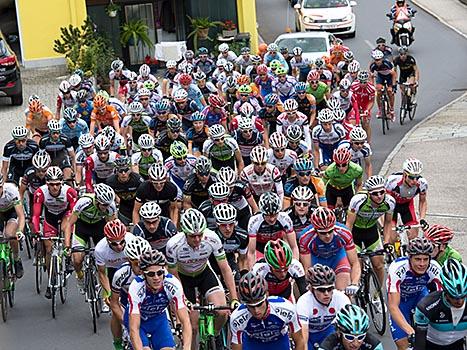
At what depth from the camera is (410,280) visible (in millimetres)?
9727

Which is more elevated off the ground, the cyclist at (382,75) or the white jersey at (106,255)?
the white jersey at (106,255)

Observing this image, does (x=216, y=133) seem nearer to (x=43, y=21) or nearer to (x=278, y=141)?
(x=278, y=141)

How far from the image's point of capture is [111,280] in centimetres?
1137

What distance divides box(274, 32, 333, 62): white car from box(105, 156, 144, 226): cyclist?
15.8 metres

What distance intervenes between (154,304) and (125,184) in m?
4.33

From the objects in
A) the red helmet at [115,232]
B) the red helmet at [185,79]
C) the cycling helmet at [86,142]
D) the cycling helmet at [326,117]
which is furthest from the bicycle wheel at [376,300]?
the red helmet at [185,79]

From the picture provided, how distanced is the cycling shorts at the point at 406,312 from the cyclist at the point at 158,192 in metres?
3.78

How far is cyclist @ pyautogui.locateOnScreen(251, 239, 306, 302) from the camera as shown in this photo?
954 cm

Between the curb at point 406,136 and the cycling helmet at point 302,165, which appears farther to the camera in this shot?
the curb at point 406,136

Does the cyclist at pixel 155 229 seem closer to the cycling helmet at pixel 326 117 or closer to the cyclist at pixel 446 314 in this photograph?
the cyclist at pixel 446 314

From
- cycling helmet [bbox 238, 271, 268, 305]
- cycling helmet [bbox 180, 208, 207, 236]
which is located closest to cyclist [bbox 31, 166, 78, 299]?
cycling helmet [bbox 180, 208, 207, 236]

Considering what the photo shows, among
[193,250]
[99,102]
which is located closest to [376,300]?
[193,250]

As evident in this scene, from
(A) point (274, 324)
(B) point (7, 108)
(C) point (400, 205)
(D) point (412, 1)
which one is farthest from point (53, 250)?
(D) point (412, 1)

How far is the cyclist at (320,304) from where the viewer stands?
8891 mm
